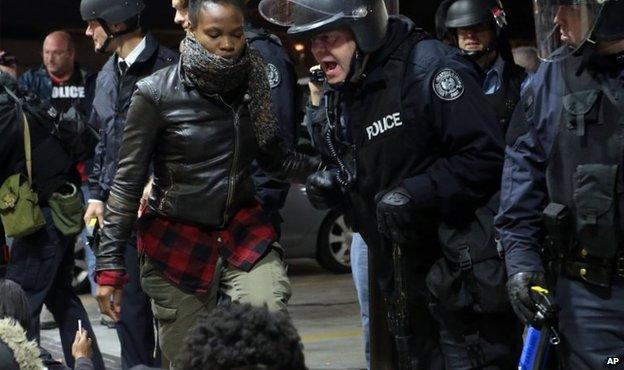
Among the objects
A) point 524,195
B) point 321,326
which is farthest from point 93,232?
point 321,326

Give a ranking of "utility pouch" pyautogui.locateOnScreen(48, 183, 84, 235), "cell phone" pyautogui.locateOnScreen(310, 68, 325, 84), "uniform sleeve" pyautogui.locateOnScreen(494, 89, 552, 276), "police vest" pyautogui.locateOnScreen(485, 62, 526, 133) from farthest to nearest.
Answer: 1. "utility pouch" pyautogui.locateOnScreen(48, 183, 84, 235)
2. "cell phone" pyautogui.locateOnScreen(310, 68, 325, 84)
3. "police vest" pyautogui.locateOnScreen(485, 62, 526, 133)
4. "uniform sleeve" pyautogui.locateOnScreen(494, 89, 552, 276)

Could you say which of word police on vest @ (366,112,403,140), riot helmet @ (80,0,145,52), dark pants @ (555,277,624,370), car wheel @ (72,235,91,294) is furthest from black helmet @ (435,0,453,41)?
car wheel @ (72,235,91,294)

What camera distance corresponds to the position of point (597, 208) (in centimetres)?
427

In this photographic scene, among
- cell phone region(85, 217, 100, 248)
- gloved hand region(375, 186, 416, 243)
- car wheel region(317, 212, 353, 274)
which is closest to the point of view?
gloved hand region(375, 186, 416, 243)

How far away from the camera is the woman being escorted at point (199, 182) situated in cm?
532

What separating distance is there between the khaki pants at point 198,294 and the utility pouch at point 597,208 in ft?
4.85

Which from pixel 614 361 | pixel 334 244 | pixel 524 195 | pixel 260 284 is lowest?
pixel 334 244

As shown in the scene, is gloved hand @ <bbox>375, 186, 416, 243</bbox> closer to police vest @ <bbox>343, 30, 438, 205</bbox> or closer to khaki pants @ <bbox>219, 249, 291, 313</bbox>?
police vest @ <bbox>343, 30, 438, 205</bbox>

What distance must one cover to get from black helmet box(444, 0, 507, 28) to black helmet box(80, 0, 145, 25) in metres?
1.71

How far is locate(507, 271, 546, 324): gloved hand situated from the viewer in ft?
14.5

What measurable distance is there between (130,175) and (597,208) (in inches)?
80.5

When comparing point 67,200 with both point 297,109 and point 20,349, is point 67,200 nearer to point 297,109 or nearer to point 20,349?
point 297,109

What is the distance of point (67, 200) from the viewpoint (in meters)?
7.57

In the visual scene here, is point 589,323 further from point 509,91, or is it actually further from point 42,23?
point 42,23
